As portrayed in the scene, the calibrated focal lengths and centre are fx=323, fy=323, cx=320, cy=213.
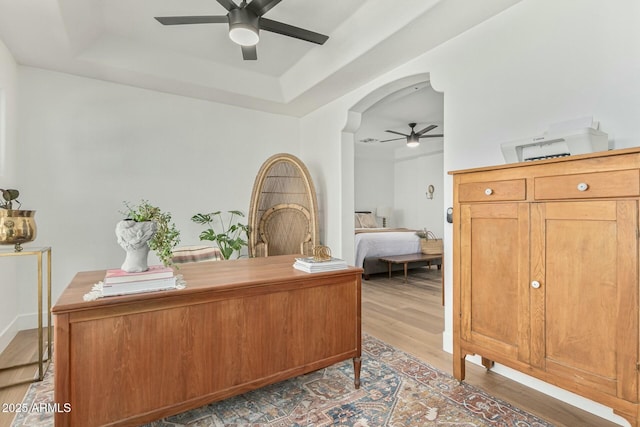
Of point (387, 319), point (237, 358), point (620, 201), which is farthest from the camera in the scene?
point (387, 319)

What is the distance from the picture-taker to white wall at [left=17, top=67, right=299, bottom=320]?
330cm

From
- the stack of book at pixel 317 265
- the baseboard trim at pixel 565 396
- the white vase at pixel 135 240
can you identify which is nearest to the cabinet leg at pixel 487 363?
the baseboard trim at pixel 565 396

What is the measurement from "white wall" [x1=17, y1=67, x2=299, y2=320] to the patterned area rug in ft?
5.47

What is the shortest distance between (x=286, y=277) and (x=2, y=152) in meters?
2.90

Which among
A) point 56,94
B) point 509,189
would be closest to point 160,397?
point 509,189

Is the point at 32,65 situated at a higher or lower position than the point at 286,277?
higher

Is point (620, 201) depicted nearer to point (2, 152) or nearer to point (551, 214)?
point (551, 214)

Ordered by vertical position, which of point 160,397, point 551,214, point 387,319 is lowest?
point 387,319

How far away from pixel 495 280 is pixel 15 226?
305 cm

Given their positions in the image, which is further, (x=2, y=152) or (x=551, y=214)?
(x=2, y=152)

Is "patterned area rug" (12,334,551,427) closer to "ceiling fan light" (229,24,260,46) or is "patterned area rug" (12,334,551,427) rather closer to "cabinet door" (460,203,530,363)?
"cabinet door" (460,203,530,363)

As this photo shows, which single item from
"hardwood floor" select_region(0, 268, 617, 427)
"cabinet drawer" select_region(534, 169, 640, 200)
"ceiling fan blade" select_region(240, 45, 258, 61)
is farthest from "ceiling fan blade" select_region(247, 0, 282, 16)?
"hardwood floor" select_region(0, 268, 617, 427)

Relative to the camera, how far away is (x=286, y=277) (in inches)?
69.4

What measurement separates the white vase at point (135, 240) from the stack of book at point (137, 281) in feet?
0.13
